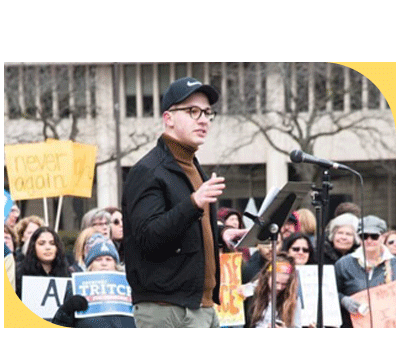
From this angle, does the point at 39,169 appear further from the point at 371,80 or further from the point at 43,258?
the point at 371,80

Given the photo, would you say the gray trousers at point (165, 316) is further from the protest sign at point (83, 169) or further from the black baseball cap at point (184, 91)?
the protest sign at point (83, 169)

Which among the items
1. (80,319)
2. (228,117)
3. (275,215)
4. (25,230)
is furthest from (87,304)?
(275,215)

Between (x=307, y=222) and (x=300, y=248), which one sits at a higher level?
(x=307, y=222)

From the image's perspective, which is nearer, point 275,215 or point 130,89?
point 275,215

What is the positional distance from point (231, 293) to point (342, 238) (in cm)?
102

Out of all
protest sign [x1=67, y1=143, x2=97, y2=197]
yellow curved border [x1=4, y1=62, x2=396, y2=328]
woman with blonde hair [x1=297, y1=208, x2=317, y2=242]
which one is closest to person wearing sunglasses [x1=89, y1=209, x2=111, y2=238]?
protest sign [x1=67, y1=143, x2=97, y2=197]

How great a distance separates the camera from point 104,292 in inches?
264

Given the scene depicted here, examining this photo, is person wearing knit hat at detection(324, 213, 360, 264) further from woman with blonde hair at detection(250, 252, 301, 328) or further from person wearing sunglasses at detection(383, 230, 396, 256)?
woman with blonde hair at detection(250, 252, 301, 328)

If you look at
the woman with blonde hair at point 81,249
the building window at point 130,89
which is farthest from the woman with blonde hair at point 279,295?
the building window at point 130,89

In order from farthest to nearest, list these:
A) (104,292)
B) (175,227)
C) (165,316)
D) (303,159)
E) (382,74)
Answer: (104,292)
(382,74)
(303,159)
(165,316)
(175,227)

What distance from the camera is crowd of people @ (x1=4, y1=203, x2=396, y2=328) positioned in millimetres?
6676

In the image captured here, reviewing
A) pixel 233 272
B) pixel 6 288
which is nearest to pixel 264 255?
pixel 233 272

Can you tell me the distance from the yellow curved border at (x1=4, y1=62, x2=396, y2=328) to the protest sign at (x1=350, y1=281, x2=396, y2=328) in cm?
138

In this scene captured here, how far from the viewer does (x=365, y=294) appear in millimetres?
6820
